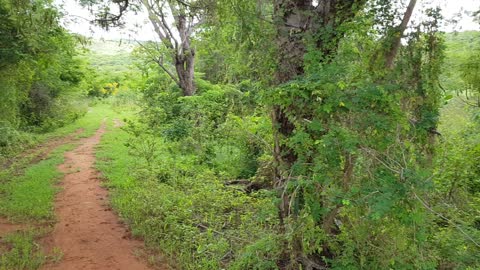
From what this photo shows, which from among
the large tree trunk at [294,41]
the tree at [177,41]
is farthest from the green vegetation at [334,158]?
the tree at [177,41]

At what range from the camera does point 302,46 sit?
399 centimetres

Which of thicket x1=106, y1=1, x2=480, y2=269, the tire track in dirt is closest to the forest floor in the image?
the tire track in dirt

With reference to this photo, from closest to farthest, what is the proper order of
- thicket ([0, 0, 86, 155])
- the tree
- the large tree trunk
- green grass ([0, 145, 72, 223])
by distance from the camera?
the large tree trunk, green grass ([0, 145, 72, 223]), thicket ([0, 0, 86, 155]), the tree

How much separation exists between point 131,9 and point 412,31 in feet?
19.2

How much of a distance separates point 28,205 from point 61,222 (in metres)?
1.14

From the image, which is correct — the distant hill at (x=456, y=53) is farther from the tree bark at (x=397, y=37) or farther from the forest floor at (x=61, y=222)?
the forest floor at (x=61, y=222)

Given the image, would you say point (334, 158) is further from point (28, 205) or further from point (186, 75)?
point (186, 75)

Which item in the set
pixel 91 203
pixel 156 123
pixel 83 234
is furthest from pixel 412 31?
pixel 156 123

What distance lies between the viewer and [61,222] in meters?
6.30

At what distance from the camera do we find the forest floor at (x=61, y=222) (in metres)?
4.95

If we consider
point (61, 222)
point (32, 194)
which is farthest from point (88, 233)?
point (32, 194)

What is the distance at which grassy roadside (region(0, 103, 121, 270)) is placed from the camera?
4.91 m

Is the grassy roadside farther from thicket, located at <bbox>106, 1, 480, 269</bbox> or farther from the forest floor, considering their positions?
thicket, located at <bbox>106, 1, 480, 269</bbox>

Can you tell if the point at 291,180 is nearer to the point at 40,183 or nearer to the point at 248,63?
the point at 248,63
